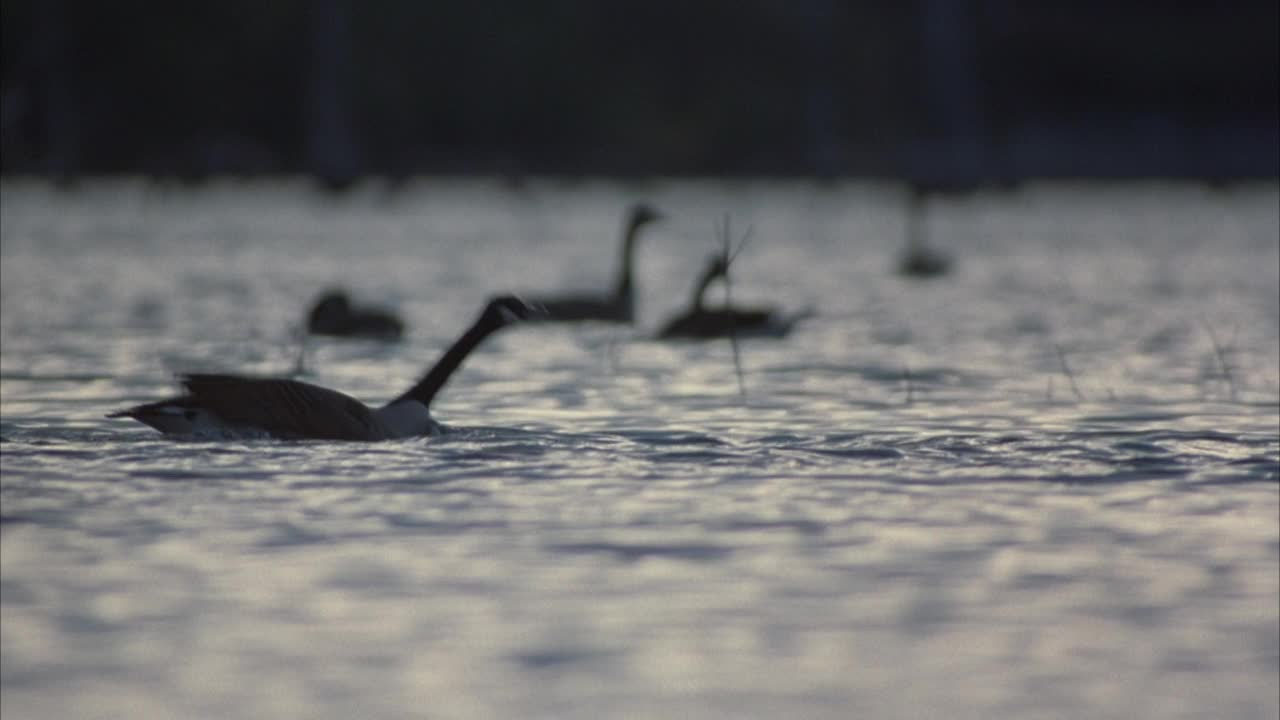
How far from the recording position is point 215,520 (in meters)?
10.9

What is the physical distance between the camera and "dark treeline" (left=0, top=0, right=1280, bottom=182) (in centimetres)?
9538

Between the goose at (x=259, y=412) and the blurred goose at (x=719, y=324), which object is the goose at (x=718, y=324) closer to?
the blurred goose at (x=719, y=324)

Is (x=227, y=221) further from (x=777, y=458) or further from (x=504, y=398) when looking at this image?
(x=777, y=458)

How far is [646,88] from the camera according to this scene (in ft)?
354

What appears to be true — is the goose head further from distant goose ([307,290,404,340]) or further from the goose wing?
the goose wing

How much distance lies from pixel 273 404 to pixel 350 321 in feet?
31.9

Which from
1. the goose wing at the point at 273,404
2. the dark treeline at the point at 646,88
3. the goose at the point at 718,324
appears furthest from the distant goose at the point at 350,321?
the dark treeline at the point at 646,88

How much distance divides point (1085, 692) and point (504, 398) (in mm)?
9799

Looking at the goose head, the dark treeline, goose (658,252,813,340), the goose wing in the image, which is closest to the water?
the goose wing

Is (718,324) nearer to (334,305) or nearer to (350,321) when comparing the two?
(350,321)

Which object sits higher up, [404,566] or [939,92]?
[939,92]

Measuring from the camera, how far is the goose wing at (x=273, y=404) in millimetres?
13328

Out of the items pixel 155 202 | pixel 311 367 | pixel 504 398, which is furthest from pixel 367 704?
pixel 155 202

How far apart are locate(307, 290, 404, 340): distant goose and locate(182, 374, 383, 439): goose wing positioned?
371 inches
